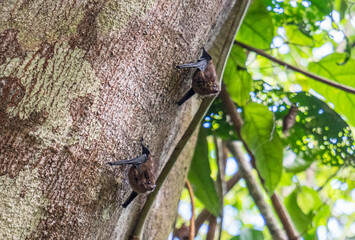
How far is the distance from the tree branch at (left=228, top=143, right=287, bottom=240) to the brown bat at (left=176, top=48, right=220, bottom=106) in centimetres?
97

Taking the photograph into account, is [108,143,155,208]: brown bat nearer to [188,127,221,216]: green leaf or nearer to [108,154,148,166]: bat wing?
[108,154,148,166]: bat wing

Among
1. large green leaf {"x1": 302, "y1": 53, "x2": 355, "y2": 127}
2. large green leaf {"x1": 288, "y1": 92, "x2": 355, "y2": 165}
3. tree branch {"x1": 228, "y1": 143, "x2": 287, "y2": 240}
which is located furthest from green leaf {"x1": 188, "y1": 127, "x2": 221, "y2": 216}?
large green leaf {"x1": 302, "y1": 53, "x2": 355, "y2": 127}

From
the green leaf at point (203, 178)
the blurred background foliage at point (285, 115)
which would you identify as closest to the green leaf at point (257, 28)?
the blurred background foliage at point (285, 115)

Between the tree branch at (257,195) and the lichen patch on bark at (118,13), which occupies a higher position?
the lichen patch on bark at (118,13)

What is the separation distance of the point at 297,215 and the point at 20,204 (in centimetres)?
126

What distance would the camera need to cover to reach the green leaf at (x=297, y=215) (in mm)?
1672

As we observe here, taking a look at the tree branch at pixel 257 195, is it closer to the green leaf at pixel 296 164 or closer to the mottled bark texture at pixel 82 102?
the green leaf at pixel 296 164

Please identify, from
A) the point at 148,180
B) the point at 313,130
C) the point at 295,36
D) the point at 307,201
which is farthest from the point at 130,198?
the point at 295,36

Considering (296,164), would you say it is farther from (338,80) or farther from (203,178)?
(203,178)

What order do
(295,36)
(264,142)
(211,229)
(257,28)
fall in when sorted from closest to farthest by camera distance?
(264,142)
(257,28)
(211,229)
(295,36)

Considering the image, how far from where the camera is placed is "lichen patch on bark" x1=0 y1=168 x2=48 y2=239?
65 centimetres

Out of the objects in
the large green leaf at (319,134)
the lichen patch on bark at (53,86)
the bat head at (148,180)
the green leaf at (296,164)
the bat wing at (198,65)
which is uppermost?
the lichen patch on bark at (53,86)

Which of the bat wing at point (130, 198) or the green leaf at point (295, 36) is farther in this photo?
the green leaf at point (295, 36)

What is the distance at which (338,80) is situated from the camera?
66.4 inches
